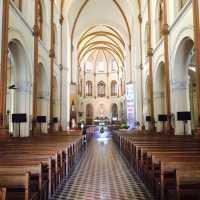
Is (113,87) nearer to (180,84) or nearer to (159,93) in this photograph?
(159,93)

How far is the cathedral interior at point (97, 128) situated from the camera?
15.0 feet

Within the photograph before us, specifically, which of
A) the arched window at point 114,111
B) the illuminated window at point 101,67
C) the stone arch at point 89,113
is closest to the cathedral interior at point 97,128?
the arched window at point 114,111

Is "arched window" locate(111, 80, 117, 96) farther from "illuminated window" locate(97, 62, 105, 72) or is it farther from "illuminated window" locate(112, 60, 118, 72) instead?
"illuminated window" locate(97, 62, 105, 72)

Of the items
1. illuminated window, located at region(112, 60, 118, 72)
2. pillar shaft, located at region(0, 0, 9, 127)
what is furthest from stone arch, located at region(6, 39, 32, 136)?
illuminated window, located at region(112, 60, 118, 72)

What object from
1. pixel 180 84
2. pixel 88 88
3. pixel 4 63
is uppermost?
pixel 88 88

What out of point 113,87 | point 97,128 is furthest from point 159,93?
point 113,87

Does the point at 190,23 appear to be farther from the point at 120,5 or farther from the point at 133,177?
the point at 120,5

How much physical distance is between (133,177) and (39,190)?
3.48 meters

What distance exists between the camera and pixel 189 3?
10.1 metres

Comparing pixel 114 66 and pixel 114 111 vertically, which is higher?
→ pixel 114 66

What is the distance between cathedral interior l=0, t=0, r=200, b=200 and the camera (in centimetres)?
458

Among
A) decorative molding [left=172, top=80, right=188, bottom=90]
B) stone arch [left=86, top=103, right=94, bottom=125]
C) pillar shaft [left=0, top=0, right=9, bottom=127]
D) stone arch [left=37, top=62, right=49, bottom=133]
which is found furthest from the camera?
stone arch [left=86, top=103, right=94, bottom=125]

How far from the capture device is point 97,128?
32719 millimetres

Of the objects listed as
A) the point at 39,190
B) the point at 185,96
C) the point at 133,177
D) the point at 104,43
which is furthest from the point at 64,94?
the point at 104,43
